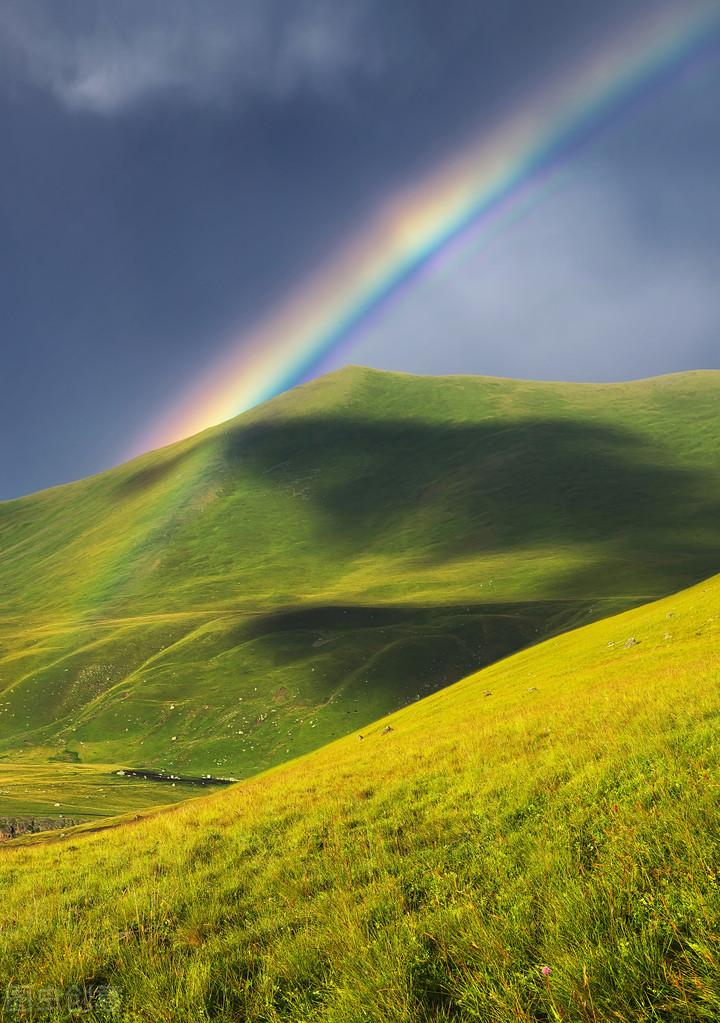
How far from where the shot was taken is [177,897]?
9.51 meters

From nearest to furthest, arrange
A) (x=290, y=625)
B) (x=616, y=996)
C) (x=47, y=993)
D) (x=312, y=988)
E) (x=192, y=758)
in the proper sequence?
(x=616, y=996)
(x=312, y=988)
(x=47, y=993)
(x=192, y=758)
(x=290, y=625)

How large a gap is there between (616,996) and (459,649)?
128 m

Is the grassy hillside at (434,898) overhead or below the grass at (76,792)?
overhead

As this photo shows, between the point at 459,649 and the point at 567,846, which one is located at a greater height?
the point at 567,846

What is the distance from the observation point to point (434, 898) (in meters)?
7.24

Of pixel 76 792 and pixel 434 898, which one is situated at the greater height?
pixel 434 898

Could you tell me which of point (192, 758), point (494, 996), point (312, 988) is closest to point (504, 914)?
point (494, 996)

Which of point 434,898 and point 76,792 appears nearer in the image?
point 434,898

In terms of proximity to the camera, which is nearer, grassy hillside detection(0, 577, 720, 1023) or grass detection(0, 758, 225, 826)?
grassy hillside detection(0, 577, 720, 1023)

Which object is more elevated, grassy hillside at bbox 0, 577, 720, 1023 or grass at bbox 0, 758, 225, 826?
grassy hillside at bbox 0, 577, 720, 1023

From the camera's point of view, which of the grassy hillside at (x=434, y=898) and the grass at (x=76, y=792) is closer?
the grassy hillside at (x=434, y=898)

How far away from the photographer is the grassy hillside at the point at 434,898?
16.1 feet

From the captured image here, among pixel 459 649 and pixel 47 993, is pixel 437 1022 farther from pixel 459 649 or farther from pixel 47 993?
pixel 459 649

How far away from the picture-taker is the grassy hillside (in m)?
4.91
